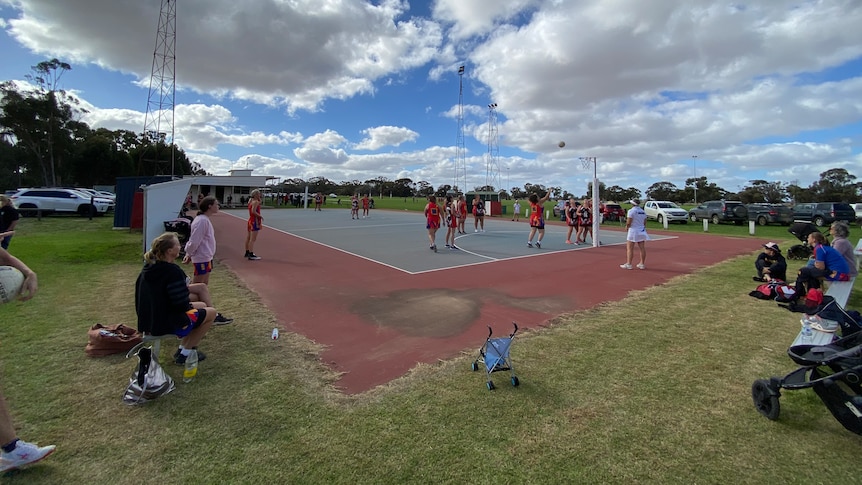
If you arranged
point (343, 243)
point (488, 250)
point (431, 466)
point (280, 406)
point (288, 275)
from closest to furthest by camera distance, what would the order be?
point (431, 466) → point (280, 406) → point (288, 275) → point (488, 250) → point (343, 243)

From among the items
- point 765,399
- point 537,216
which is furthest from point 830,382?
point 537,216

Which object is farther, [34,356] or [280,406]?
[34,356]

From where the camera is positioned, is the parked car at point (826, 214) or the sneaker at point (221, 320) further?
the parked car at point (826, 214)

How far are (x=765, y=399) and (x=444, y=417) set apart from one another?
8.78ft

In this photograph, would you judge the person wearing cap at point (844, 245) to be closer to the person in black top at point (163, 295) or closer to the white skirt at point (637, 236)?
the white skirt at point (637, 236)

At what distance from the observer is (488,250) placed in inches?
503

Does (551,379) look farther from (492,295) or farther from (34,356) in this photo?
(34,356)

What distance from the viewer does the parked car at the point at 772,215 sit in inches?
1051

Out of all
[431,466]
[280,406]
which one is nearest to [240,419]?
[280,406]

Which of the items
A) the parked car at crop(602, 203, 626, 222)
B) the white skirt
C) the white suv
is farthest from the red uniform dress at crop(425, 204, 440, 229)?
the white suv

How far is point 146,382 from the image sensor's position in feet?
10.9

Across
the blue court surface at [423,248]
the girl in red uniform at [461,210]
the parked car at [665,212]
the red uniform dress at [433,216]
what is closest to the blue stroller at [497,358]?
the blue court surface at [423,248]

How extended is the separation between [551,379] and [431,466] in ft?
5.60

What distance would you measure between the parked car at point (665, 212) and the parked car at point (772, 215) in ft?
14.4
